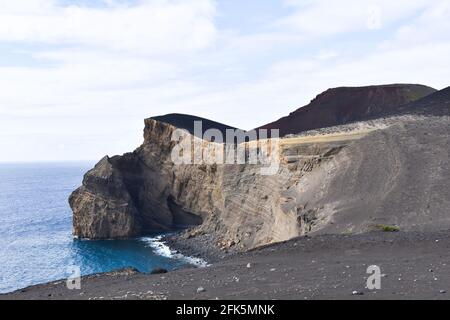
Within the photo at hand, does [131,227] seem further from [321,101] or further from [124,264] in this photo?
[321,101]

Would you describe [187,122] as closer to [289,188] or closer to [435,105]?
[289,188]

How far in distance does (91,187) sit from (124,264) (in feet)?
60.7

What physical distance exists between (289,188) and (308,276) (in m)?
24.4

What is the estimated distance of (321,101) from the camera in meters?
71.9

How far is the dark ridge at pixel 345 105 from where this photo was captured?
67.3m

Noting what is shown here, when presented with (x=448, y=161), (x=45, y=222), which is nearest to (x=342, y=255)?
(x=448, y=161)

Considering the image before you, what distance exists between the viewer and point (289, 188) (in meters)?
37.2

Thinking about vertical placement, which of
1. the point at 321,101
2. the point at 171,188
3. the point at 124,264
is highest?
the point at 321,101

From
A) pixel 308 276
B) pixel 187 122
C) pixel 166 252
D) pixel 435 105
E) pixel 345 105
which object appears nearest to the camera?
pixel 308 276

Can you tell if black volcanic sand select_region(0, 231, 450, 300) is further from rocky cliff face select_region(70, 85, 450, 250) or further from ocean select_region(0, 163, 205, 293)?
ocean select_region(0, 163, 205, 293)

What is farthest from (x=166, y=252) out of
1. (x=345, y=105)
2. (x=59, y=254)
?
(x=345, y=105)

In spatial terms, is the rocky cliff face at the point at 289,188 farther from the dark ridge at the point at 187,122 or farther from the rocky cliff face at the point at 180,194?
the dark ridge at the point at 187,122

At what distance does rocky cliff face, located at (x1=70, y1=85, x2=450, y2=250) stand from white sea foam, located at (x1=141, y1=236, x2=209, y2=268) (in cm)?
361

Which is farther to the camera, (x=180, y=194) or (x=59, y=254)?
(x=180, y=194)
